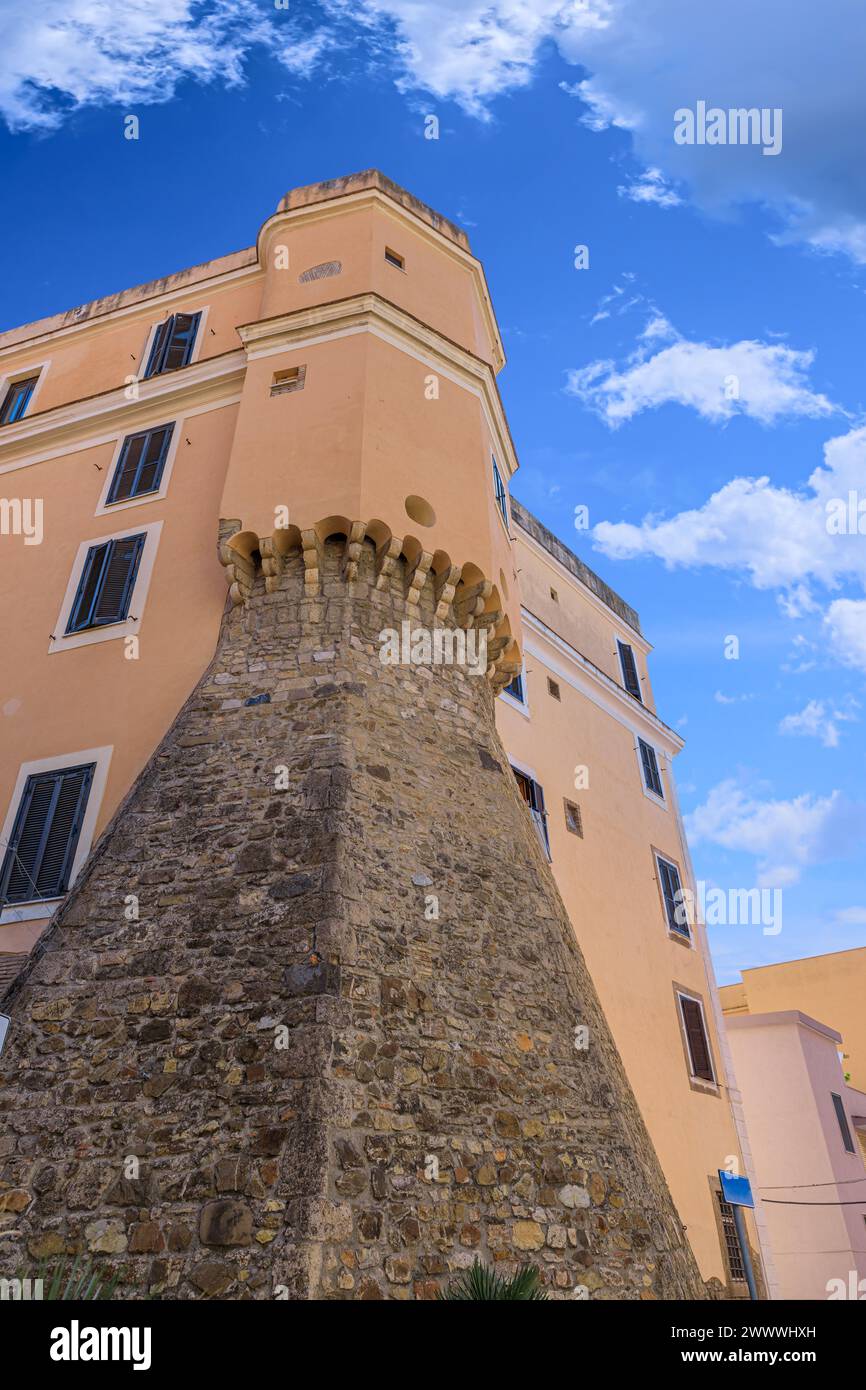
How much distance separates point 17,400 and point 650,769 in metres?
13.7

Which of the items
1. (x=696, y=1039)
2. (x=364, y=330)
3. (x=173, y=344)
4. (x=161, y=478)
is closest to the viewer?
(x=364, y=330)

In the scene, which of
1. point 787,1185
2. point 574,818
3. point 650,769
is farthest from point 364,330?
point 787,1185

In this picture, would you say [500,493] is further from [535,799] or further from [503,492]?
[535,799]

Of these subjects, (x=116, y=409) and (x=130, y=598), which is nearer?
(x=130, y=598)

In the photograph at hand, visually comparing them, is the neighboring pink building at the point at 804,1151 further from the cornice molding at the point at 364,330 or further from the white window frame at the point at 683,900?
the cornice molding at the point at 364,330

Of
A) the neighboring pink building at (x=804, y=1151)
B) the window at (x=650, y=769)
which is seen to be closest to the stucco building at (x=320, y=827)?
the window at (x=650, y=769)

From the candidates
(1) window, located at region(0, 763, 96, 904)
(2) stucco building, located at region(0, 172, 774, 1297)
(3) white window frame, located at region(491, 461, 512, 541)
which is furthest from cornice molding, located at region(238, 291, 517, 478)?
(1) window, located at region(0, 763, 96, 904)

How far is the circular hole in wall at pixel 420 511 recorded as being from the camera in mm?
10711

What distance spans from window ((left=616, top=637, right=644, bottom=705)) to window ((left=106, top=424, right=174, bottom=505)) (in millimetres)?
10891

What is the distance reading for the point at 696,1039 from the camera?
1552 cm

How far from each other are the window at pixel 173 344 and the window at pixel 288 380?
2.49 m

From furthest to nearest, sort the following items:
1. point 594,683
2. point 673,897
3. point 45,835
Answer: point 594,683
point 673,897
point 45,835

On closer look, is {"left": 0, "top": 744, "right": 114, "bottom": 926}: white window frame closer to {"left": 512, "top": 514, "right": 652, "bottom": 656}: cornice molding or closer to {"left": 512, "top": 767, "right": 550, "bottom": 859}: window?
{"left": 512, "top": 767, "right": 550, "bottom": 859}: window

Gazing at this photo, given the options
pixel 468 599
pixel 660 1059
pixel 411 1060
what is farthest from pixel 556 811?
pixel 411 1060
